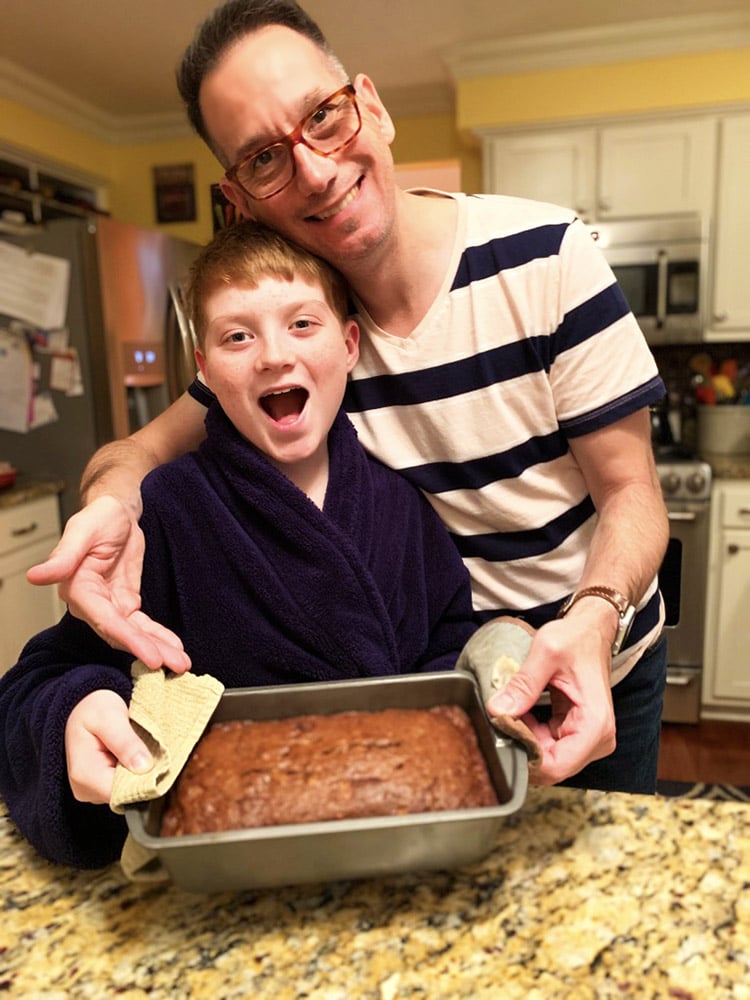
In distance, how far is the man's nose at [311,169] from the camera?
871 mm

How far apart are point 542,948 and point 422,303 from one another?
75cm

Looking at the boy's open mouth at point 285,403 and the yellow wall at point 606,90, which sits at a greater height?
the yellow wall at point 606,90

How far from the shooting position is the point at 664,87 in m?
3.08

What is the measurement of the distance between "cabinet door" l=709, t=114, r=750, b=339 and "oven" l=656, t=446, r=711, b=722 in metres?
0.68

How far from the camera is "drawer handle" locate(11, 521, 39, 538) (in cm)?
269

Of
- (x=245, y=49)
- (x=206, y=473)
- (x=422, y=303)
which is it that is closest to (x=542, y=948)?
(x=206, y=473)

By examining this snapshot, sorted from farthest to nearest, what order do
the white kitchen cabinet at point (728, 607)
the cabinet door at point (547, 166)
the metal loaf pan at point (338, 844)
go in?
the cabinet door at point (547, 166)
the white kitchen cabinet at point (728, 607)
the metal loaf pan at point (338, 844)

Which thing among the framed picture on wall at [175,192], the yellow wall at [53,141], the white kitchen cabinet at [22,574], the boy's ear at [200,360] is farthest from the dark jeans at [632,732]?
the framed picture on wall at [175,192]

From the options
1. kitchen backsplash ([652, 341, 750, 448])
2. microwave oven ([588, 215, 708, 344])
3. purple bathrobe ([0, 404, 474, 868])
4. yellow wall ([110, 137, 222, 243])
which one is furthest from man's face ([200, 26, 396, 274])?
yellow wall ([110, 137, 222, 243])

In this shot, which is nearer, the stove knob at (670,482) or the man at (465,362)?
the man at (465,362)

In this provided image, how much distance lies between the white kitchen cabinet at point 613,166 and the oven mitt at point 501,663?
9.41 feet

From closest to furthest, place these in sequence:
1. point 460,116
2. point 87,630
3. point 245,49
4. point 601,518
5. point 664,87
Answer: point 87,630
point 245,49
point 601,518
point 664,87
point 460,116

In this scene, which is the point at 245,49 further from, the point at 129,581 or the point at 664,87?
the point at 664,87

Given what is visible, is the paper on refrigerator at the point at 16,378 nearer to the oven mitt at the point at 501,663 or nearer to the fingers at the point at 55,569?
the fingers at the point at 55,569
